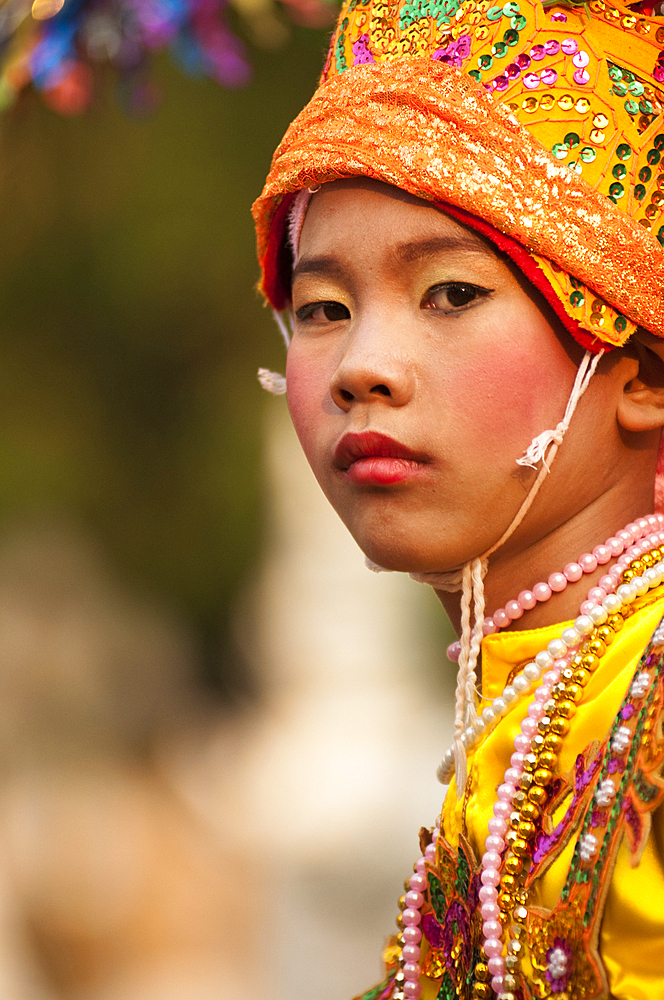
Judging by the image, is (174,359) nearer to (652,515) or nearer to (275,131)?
(275,131)

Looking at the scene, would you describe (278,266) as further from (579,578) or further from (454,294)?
(579,578)

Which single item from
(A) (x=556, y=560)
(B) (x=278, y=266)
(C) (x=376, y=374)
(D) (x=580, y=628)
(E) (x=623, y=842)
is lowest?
(E) (x=623, y=842)

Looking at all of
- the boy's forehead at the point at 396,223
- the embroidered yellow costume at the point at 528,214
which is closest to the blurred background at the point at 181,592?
the embroidered yellow costume at the point at 528,214

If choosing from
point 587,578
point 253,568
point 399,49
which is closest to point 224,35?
point 399,49

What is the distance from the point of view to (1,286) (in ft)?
24.3

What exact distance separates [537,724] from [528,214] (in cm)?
73

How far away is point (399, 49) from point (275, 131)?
551 centimetres

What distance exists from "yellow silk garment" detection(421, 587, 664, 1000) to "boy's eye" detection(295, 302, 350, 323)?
1.83 ft

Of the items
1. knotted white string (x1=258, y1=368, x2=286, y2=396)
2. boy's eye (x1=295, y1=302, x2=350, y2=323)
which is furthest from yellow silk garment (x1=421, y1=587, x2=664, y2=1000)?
knotted white string (x1=258, y1=368, x2=286, y2=396)

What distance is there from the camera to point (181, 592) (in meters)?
7.56

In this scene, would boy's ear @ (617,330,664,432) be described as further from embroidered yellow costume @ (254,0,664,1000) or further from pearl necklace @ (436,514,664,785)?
pearl necklace @ (436,514,664,785)

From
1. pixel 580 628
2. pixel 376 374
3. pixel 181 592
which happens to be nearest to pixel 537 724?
pixel 580 628

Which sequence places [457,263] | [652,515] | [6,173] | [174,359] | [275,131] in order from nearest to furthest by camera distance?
[457,263], [652,515], [6,173], [275,131], [174,359]

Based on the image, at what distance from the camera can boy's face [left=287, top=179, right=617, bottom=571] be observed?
61.2 inches
